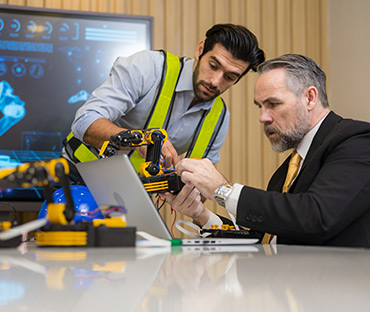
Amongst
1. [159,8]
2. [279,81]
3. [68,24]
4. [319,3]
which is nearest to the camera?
[279,81]

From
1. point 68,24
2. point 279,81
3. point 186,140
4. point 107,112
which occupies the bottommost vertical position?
point 186,140

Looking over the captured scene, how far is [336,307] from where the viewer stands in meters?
0.37

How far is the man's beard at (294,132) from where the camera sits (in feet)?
5.94

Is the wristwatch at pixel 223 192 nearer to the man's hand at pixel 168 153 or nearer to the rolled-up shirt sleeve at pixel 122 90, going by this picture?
the man's hand at pixel 168 153

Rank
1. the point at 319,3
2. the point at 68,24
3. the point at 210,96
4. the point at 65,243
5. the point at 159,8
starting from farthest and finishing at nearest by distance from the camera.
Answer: the point at 319,3, the point at 159,8, the point at 68,24, the point at 210,96, the point at 65,243

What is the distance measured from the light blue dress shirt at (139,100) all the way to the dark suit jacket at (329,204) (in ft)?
3.27

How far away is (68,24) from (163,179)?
5.89ft

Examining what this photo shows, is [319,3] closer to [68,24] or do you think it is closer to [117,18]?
[117,18]

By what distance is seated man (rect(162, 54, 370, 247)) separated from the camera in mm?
1338

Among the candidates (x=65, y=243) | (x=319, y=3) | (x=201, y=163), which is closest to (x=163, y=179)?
(x=201, y=163)

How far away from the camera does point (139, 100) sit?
8.03 feet

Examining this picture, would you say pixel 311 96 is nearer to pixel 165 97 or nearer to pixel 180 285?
pixel 165 97

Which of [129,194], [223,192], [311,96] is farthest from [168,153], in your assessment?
[311,96]

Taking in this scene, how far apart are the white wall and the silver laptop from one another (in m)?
2.11
